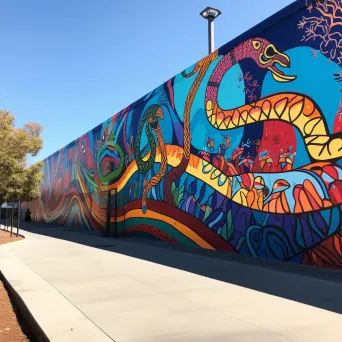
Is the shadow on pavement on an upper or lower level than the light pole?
lower

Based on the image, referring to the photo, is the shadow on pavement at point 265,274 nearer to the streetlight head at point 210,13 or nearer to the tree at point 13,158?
the tree at point 13,158

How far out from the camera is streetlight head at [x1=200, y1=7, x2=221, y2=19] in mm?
15936

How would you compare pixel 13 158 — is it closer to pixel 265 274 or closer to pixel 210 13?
pixel 210 13

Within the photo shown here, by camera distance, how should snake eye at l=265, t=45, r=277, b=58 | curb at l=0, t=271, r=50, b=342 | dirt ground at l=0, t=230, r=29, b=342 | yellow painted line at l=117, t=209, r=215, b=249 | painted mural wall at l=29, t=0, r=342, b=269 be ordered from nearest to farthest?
curb at l=0, t=271, r=50, b=342, dirt ground at l=0, t=230, r=29, b=342, painted mural wall at l=29, t=0, r=342, b=269, snake eye at l=265, t=45, r=277, b=58, yellow painted line at l=117, t=209, r=215, b=249

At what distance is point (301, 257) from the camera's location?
9.62 m

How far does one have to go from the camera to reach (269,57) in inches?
431

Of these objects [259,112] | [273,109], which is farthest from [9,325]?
[259,112]

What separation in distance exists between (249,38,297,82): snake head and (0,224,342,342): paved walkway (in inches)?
193

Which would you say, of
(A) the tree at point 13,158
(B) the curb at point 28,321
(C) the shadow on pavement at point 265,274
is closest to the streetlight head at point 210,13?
(A) the tree at point 13,158

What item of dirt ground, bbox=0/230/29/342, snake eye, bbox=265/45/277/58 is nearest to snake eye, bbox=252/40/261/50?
snake eye, bbox=265/45/277/58

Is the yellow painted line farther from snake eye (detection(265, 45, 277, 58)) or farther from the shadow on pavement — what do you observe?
snake eye (detection(265, 45, 277, 58))

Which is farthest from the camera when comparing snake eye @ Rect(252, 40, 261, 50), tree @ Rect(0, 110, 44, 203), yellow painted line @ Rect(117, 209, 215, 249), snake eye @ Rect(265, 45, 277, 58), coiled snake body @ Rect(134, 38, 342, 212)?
tree @ Rect(0, 110, 44, 203)

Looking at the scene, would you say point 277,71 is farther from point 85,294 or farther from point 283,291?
point 85,294

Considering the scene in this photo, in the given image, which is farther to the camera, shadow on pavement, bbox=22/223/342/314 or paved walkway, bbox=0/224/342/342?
shadow on pavement, bbox=22/223/342/314
